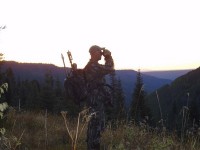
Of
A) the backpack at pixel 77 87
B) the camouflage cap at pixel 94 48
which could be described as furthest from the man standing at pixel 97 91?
the backpack at pixel 77 87

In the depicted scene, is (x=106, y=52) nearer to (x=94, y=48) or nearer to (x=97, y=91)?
(x=94, y=48)

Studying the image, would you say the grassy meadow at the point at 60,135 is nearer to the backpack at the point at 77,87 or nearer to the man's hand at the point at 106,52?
the backpack at the point at 77,87

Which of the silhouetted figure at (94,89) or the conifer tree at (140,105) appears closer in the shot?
the silhouetted figure at (94,89)

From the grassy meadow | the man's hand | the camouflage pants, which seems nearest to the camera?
the camouflage pants

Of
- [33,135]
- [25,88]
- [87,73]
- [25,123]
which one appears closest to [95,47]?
[87,73]

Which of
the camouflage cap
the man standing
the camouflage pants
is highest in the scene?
the camouflage cap

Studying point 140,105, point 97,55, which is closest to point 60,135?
point 97,55

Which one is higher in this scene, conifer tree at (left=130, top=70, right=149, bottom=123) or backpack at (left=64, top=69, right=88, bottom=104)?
backpack at (left=64, top=69, right=88, bottom=104)

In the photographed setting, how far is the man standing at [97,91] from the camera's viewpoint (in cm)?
887

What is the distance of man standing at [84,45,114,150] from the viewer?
8867 millimetres

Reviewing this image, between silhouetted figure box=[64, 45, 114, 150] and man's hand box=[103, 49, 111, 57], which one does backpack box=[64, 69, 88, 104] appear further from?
man's hand box=[103, 49, 111, 57]

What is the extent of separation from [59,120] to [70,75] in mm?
7181

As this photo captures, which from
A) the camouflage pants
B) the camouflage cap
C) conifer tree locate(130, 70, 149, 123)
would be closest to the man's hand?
the camouflage cap

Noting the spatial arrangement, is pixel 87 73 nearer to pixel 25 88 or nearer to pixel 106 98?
pixel 106 98
